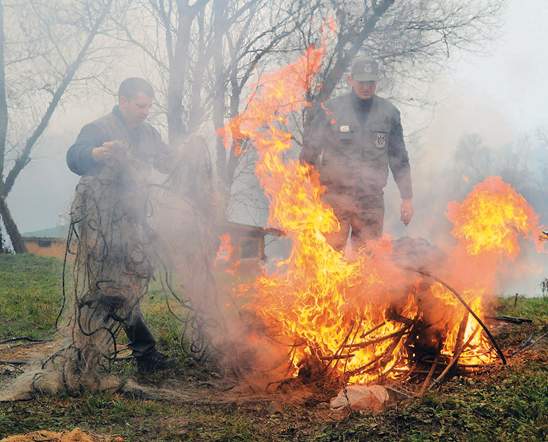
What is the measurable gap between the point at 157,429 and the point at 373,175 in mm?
3795

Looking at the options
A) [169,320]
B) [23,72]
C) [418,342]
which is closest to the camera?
[418,342]

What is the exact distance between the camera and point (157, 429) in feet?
12.6

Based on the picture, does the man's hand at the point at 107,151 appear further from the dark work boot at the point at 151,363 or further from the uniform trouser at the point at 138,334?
the dark work boot at the point at 151,363

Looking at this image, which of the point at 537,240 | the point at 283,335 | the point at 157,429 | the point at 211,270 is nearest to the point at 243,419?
the point at 157,429

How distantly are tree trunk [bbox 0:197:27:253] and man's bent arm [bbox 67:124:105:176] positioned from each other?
21.3 m

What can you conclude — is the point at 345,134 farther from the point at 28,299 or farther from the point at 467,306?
the point at 28,299

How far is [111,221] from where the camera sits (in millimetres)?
4793

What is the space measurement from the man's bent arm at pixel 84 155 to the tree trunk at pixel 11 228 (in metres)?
21.3

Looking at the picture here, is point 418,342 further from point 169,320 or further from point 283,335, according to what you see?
point 169,320

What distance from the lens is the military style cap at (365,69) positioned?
6.04 meters

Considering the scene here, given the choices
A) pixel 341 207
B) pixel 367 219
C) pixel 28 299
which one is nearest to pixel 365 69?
pixel 341 207

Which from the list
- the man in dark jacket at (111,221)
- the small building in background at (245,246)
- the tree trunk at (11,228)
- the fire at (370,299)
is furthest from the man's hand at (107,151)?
the tree trunk at (11,228)

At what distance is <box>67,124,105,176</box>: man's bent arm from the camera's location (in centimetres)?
472

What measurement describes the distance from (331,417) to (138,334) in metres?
2.14
